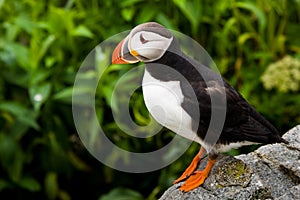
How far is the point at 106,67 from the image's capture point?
4.62m

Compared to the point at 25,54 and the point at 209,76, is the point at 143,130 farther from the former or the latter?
the point at 209,76

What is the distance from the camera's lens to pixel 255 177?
9.48ft

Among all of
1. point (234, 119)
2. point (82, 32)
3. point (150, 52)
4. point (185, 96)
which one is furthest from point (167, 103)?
point (82, 32)

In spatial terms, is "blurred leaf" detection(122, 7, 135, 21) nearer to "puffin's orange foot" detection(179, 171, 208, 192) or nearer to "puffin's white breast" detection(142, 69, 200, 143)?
"puffin's orange foot" detection(179, 171, 208, 192)

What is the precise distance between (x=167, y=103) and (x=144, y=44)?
24cm

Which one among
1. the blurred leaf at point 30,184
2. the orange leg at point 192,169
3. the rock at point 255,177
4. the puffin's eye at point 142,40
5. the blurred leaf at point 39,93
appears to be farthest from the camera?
the blurred leaf at point 30,184

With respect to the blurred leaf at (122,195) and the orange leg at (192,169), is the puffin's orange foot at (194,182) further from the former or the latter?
the blurred leaf at (122,195)

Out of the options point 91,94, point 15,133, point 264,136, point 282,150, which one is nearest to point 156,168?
point 91,94

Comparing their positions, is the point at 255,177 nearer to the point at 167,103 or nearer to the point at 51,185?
the point at 167,103

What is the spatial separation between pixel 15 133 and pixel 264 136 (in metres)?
2.47

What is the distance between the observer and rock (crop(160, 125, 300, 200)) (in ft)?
9.39

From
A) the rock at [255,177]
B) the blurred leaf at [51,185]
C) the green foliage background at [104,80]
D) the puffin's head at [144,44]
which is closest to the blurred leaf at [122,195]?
the green foliage background at [104,80]

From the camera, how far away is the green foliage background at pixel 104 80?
477 centimetres

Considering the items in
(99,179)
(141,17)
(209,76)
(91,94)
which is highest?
(209,76)
